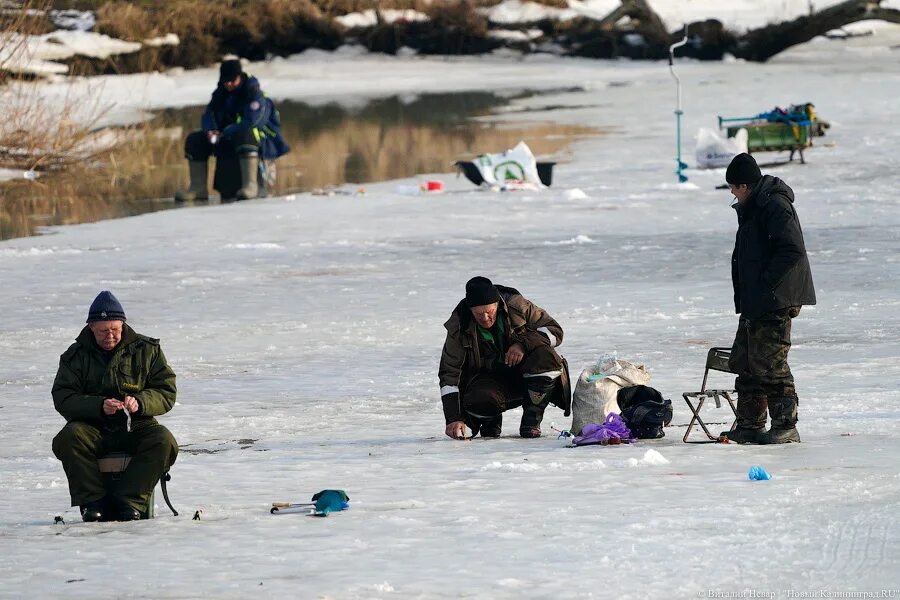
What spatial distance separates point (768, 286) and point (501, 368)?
1.50 meters

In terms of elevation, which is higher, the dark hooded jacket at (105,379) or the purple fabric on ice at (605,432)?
the dark hooded jacket at (105,379)

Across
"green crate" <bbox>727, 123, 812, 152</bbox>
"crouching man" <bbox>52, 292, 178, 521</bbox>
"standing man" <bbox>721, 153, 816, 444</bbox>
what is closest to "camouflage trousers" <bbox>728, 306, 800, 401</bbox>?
"standing man" <bbox>721, 153, 816, 444</bbox>

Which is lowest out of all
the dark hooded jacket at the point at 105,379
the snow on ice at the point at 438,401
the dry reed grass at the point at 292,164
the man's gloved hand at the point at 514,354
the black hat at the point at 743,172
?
the dry reed grass at the point at 292,164

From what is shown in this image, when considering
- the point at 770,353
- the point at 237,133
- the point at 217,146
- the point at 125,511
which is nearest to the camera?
the point at 125,511

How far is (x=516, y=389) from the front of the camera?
8.53 m

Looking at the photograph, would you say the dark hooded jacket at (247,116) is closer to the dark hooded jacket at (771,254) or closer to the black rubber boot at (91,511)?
the dark hooded jacket at (771,254)

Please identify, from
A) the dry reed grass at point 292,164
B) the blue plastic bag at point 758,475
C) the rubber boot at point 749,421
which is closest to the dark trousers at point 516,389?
the rubber boot at point 749,421

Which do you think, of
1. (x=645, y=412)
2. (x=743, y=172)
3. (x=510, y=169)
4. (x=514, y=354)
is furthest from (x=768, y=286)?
(x=510, y=169)

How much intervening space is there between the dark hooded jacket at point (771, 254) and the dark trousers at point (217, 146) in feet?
42.7

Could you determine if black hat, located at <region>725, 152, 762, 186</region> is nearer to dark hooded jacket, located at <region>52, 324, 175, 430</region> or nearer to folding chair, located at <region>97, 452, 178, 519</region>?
dark hooded jacket, located at <region>52, 324, 175, 430</region>

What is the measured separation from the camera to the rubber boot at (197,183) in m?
21.0

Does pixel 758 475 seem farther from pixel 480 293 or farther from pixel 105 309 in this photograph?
pixel 105 309

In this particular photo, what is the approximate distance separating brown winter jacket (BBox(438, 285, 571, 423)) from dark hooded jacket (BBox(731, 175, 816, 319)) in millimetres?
1024

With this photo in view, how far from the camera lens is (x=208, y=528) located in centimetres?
650
